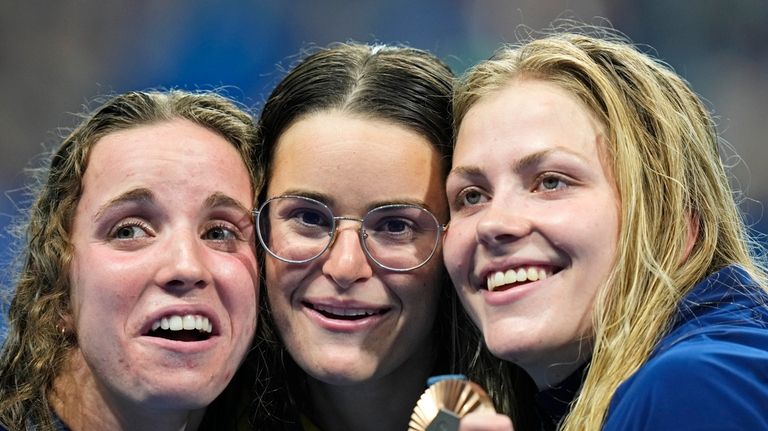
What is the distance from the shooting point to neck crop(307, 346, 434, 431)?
3.29 m

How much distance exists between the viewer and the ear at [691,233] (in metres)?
2.69

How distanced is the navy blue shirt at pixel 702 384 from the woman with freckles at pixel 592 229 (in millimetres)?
17

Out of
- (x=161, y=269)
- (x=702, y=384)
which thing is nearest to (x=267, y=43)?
(x=161, y=269)

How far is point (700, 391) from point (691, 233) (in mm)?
722

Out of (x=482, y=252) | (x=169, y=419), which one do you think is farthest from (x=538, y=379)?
(x=169, y=419)

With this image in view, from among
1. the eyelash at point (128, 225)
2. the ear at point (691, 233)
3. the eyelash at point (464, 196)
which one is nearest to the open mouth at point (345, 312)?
the eyelash at point (464, 196)

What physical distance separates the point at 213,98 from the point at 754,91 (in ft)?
11.2

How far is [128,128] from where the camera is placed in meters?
3.08

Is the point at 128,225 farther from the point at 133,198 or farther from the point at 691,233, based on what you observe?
the point at 691,233

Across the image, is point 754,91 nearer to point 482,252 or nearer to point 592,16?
point 592,16

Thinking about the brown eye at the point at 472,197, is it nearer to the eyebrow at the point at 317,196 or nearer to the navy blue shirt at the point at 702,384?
the eyebrow at the point at 317,196

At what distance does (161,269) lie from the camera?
2.83 metres

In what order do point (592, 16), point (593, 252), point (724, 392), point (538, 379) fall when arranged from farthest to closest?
point (592, 16)
point (538, 379)
point (593, 252)
point (724, 392)

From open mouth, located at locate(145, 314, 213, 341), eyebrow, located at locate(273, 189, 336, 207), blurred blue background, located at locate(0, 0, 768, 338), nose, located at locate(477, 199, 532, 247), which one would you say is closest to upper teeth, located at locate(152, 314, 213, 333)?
open mouth, located at locate(145, 314, 213, 341)
